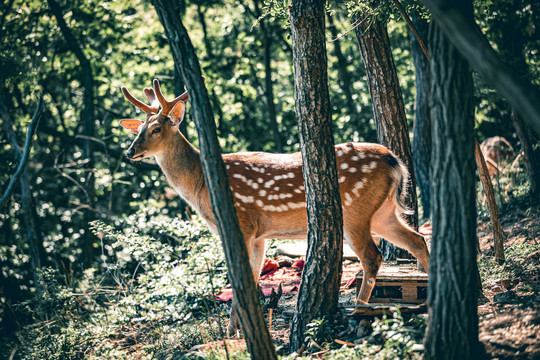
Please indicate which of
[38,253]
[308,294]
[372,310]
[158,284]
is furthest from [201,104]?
[38,253]

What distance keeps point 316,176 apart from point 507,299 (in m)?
1.96

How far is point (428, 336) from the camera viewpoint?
329cm

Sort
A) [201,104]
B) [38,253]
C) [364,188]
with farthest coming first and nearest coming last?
[38,253] < [364,188] < [201,104]

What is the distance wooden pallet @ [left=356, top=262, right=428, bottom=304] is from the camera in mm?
4945

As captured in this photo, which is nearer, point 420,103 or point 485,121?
point 420,103

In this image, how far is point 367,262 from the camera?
5.21 m

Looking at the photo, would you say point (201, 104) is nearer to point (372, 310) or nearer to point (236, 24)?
point (372, 310)

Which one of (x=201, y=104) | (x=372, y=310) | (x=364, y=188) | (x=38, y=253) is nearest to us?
(x=201, y=104)

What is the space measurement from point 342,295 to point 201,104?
134 inches

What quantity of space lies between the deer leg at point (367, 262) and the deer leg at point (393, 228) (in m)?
0.36

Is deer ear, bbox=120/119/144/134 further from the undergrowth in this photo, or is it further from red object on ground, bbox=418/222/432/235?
red object on ground, bbox=418/222/432/235

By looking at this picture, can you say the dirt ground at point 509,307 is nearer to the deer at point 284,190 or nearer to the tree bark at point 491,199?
the tree bark at point 491,199

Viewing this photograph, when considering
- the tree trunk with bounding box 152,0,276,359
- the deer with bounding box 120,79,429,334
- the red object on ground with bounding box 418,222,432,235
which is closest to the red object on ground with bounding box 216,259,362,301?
the deer with bounding box 120,79,429,334

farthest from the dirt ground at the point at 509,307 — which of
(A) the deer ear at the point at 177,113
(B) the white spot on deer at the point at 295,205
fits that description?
(A) the deer ear at the point at 177,113
